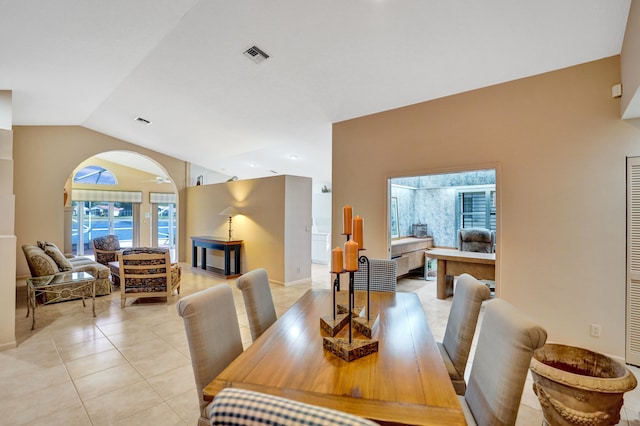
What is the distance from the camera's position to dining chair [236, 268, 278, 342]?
73.6 inches

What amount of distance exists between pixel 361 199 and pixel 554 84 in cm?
248

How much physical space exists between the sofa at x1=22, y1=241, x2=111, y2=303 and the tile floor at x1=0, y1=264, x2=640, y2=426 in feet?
1.86

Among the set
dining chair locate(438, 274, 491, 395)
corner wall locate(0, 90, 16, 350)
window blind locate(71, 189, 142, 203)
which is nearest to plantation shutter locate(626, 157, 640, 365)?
dining chair locate(438, 274, 491, 395)

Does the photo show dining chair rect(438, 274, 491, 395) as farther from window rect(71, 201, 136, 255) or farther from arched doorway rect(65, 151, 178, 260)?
window rect(71, 201, 136, 255)

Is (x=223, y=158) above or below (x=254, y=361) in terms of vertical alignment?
above

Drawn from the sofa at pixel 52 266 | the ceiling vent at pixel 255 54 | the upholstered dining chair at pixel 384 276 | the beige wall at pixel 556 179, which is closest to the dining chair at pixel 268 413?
the upholstered dining chair at pixel 384 276

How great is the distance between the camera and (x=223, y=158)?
753cm

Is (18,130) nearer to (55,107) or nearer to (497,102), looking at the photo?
(55,107)

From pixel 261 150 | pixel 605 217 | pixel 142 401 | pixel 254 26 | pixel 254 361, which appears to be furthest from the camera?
pixel 261 150

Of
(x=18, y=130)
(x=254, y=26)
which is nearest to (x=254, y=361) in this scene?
(x=254, y=26)

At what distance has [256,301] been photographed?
6.25 feet

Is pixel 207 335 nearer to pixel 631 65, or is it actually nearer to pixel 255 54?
pixel 255 54

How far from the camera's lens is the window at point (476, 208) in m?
6.12

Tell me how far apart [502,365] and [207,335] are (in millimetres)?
1284
